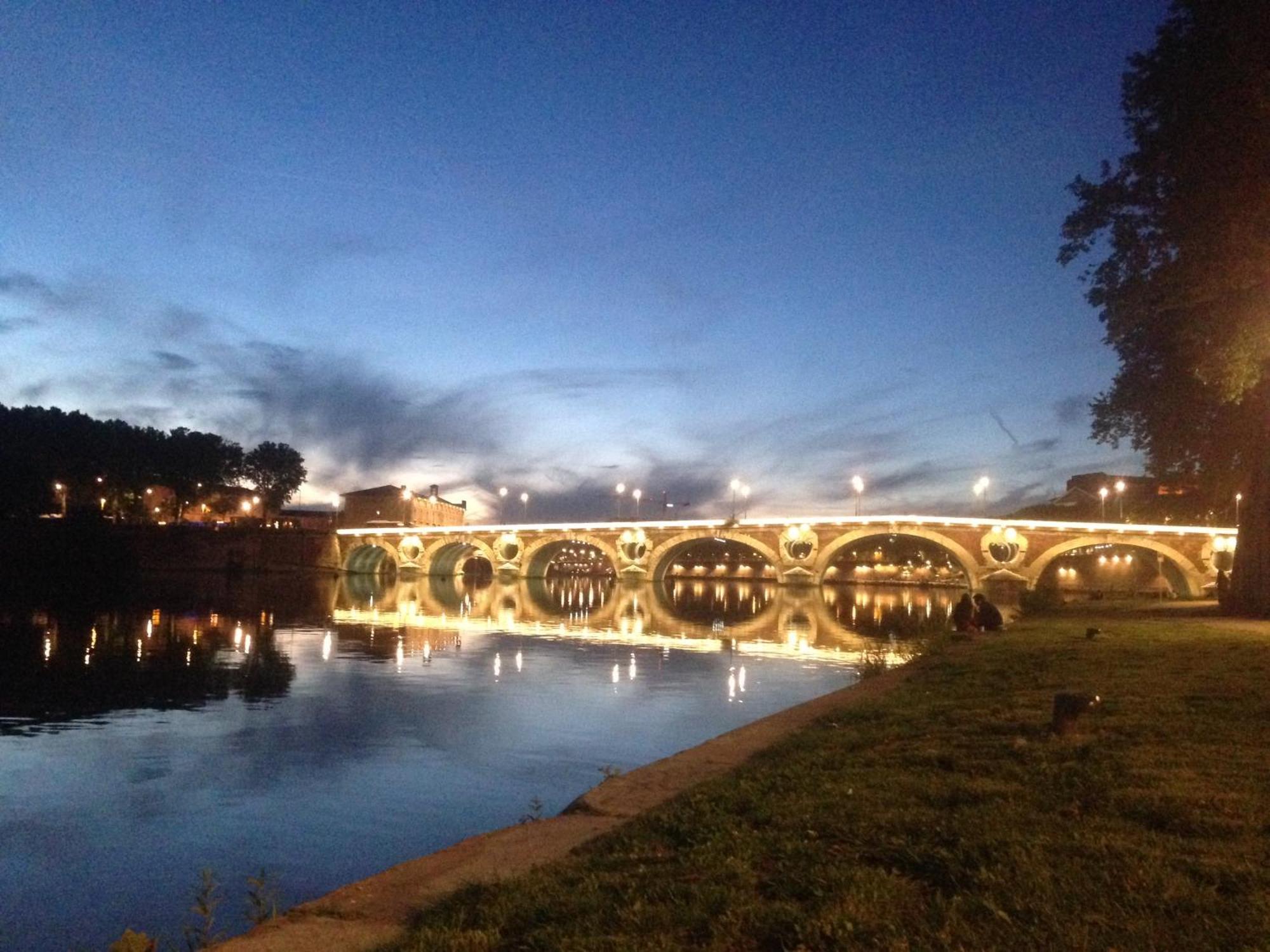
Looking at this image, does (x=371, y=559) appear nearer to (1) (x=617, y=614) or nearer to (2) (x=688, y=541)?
(2) (x=688, y=541)

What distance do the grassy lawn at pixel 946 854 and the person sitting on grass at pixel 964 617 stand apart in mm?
15377

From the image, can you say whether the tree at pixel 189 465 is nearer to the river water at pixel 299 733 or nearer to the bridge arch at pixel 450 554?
the bridge arch at pixel 450 554

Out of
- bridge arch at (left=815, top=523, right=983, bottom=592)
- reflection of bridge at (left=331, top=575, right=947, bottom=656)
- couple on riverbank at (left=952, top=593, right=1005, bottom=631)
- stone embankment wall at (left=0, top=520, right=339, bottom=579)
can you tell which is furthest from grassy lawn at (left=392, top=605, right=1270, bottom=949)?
stone embankment wall at (left=0, top=520, right=339, bottom=579)

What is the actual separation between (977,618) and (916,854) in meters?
22.0

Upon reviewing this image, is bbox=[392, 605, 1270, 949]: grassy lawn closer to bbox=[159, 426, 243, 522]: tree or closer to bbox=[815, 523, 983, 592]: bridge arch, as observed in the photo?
bbox=[815, 523, 983, 592]: bridge arch

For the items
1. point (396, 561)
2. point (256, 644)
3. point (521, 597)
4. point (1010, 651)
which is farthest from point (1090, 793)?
point (396, 561)

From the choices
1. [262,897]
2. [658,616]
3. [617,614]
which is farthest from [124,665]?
[658,616]

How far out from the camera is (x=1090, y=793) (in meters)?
6.66

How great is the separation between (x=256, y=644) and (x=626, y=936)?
28330mm

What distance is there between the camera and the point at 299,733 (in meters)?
16.0

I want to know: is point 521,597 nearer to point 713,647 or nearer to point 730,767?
point 713,647

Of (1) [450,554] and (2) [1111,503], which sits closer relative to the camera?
(1) [450,554]

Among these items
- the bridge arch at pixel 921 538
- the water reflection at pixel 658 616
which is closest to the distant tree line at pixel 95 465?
the water reflection at pixel 658 616

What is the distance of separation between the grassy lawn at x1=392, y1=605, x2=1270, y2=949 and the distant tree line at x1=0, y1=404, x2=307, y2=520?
267ft
